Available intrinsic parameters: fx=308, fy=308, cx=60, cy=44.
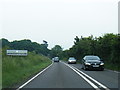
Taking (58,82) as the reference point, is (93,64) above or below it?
above

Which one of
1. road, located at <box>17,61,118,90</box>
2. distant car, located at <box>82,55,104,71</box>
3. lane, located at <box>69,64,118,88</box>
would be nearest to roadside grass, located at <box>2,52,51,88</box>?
road, located at <box>17,61,118,90</box>

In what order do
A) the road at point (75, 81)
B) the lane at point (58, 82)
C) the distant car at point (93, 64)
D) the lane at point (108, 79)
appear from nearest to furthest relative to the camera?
the road at point (75, 81)
the lane at point (58, 82)
the lane at point (108, 79)
the distant car at point (93, 64)

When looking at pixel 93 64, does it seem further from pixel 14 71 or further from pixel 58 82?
pixel 58 82

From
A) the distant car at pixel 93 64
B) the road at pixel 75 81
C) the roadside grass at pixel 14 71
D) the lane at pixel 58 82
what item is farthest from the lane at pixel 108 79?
the distant car at pixel 93 64

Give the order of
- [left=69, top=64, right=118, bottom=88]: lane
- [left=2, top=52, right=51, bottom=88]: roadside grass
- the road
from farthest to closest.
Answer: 1. [left=2, top=52, right=51, bottom=88]: roadside grass
2. [left=69, top=64, right=118, bottom=88]: lane
3. the road

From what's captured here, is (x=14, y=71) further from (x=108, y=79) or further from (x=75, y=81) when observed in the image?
(x=108, y=79)

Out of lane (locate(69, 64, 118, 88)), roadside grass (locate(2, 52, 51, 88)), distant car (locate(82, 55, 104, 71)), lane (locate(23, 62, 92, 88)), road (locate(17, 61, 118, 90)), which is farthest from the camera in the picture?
distant car (locate(82, 55, 104, 71))

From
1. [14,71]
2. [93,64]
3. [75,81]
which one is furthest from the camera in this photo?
[93,64]

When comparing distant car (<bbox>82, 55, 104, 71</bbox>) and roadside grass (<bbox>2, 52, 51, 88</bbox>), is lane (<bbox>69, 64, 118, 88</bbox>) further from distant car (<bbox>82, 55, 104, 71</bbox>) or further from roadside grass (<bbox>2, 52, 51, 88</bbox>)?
distant car (<bbox>82, 55, 104, 71</bbox>)

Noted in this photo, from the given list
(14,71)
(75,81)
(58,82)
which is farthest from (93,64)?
(58,82)

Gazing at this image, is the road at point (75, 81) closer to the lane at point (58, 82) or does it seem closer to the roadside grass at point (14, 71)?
the lane at point (58, 82)

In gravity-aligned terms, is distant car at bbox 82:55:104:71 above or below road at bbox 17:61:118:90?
above

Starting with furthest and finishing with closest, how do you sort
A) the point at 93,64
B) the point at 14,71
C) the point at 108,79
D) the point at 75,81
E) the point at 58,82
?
1. the point at 93,64
2. the point at 14,71
3. the point at 108,79
4. the point at 75,81
5. the point at 58,82

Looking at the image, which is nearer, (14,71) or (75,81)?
(75,81)
